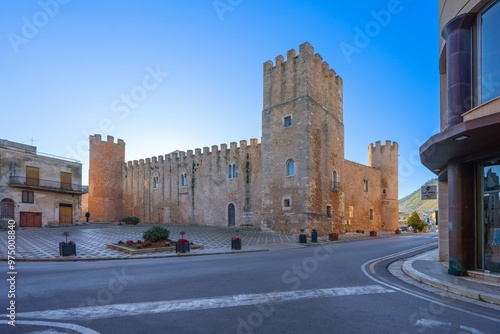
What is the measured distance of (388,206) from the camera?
41.9 m

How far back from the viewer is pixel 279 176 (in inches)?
1148

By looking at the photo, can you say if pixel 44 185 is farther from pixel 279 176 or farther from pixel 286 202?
pixel 286 202

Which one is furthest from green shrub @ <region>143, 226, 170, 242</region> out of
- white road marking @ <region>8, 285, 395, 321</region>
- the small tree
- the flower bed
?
the small tree

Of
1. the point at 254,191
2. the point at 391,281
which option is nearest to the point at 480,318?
the point at 391,281

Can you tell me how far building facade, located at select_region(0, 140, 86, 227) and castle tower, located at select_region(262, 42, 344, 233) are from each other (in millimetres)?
21825

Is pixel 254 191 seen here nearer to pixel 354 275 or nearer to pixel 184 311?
pixel 354 275

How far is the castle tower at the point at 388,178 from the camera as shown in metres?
41.8

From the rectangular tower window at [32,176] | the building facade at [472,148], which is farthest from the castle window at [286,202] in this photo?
the rectangular tower window at [32,176]

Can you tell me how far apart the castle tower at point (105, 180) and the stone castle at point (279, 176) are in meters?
0.13

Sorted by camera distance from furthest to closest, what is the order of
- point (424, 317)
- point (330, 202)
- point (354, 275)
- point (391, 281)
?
point (330, 202), point (354, 275), point (391, 281), point (424, 317)

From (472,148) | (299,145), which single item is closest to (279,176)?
(299,145)

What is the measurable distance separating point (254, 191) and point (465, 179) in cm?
2479

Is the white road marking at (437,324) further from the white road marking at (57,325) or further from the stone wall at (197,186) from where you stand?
the stone wall at (197,186)

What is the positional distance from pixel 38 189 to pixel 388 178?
39.9 metres
